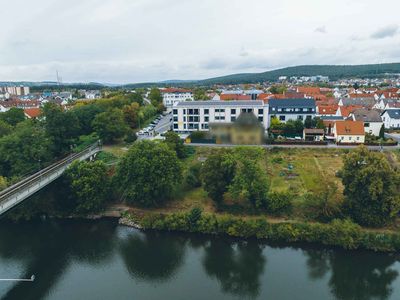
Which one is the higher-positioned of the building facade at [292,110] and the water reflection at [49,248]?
the building facade at [292,110]

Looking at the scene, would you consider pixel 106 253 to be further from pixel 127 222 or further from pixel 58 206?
pixel 58 206

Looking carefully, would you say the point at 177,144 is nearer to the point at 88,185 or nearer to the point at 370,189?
the point at 88,185

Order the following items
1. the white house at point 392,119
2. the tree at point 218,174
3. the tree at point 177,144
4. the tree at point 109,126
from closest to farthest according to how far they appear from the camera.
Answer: the tree at point 218,174, the tree at point 177,144, the tree at point 109,126, the white house at point 392,119

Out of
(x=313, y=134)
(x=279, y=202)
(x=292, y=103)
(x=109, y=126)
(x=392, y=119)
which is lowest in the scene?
(x=279, y=202)

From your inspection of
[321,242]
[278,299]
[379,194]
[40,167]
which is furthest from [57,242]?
[379,194]

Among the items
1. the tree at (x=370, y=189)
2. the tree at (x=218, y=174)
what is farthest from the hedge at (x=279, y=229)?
the tree at (x=218, y=174)

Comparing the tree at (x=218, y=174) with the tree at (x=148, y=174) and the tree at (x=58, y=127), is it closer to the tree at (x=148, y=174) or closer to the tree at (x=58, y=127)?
the tree at (x=148, y=174)

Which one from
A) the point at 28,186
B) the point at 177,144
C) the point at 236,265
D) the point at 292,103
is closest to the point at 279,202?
the point at 236,265
